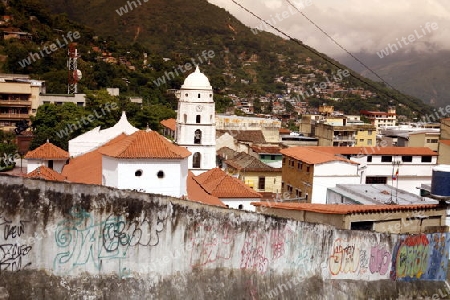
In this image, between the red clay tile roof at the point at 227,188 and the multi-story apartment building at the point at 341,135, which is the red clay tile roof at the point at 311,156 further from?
the multi-story apartment building at the point at 341,135

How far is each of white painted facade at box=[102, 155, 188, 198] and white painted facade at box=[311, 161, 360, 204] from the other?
33.7ft

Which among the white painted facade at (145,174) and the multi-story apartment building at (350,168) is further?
the multi-story apartment building at (350,168)

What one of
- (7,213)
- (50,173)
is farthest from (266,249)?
(50,173)

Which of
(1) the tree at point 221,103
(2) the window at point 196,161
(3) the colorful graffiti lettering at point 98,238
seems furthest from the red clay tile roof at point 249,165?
(1) the tree at point 221,103

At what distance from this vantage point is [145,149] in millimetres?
20766

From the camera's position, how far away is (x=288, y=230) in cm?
1193

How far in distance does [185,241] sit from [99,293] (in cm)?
195

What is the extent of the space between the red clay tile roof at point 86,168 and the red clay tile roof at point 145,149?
7.18ft

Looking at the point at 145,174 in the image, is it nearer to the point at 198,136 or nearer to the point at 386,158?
the point at 198,136

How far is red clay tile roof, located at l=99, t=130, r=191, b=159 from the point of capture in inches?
806

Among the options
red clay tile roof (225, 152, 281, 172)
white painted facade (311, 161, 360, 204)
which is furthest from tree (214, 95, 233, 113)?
white painted facade (311, 161, 360, 204)

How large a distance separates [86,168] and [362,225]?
15.3 meters

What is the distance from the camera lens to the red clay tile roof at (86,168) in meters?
23.4

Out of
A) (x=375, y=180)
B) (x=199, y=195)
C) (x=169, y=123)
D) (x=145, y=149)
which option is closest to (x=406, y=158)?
(x=375, y=180)
